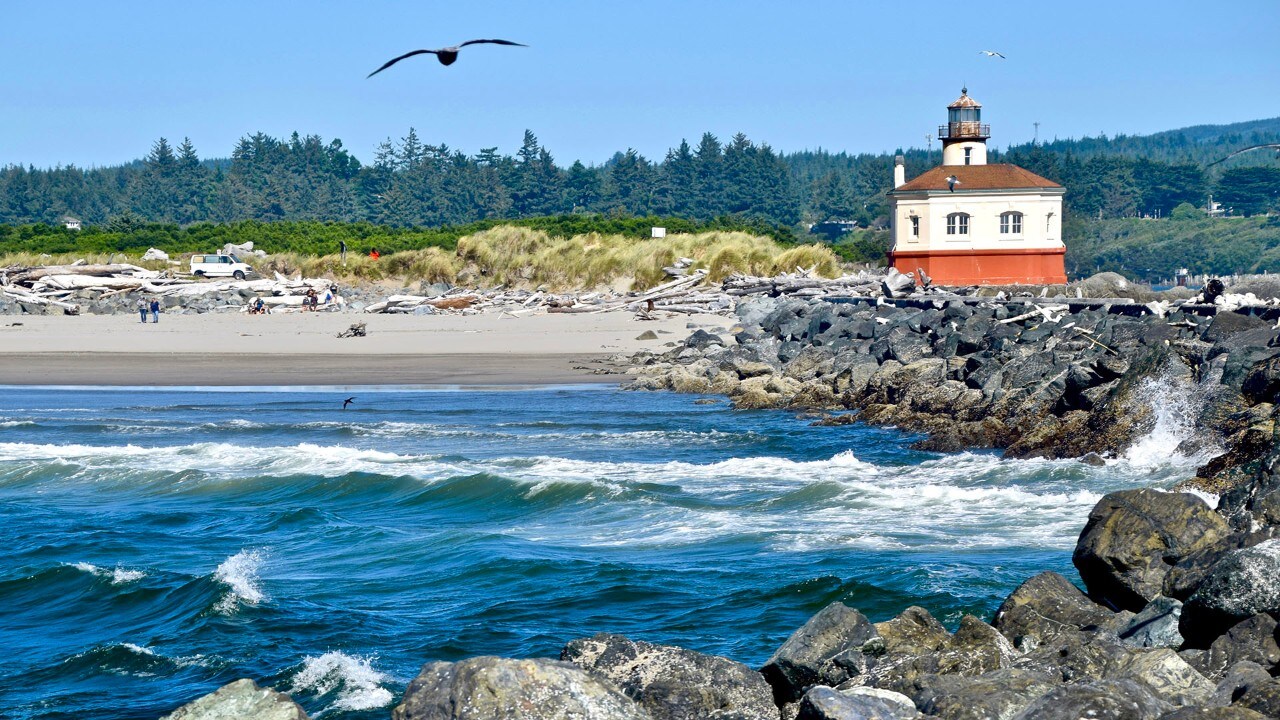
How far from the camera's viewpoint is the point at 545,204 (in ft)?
319

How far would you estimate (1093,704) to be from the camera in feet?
17.7

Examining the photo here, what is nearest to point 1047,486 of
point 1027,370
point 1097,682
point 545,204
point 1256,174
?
point 1027,370

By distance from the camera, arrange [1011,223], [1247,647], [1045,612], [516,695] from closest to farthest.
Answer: [516,695], [1247,647], [1045,612], [1011,223]

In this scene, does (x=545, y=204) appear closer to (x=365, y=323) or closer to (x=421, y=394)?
(x=365, y=323)

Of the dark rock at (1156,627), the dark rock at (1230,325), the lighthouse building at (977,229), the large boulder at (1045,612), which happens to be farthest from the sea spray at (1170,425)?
the lighthouse building at (977,229)

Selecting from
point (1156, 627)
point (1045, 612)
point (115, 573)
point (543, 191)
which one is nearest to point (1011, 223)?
point (115, 573)

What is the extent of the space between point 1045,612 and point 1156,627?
63 centimetres

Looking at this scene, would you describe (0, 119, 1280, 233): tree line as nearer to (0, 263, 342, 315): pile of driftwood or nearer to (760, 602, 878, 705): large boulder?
(0, 263, 342, 315): pile of driftwood

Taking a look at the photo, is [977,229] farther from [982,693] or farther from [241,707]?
[241,707]

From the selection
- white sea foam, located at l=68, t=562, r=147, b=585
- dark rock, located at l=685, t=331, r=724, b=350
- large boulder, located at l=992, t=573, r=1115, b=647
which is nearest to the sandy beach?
dark rock, located at l=685, t=331, r=724, b=350

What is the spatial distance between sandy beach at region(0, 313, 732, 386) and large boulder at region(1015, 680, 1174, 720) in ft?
58.4

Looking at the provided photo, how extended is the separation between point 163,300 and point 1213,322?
2823cm

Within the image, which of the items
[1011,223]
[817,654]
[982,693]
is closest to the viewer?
[982,693]

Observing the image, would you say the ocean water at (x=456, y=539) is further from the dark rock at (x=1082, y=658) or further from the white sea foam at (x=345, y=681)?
the dark rock at (x=1082, y=658)
